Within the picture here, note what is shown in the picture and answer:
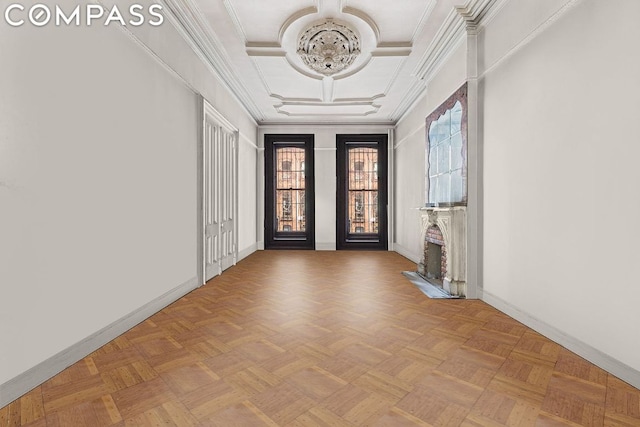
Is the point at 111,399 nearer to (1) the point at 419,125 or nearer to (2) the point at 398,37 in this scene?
(2) the point at 398,37

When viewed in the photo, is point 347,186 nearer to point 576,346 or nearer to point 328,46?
point 328,46

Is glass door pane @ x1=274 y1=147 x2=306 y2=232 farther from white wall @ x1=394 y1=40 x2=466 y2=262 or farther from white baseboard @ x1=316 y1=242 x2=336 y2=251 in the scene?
white wall @ x1=394 y1=40 x2=466 y2=262

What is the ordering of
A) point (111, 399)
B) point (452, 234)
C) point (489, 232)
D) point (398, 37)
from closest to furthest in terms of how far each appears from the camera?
point (111, 399) < point (489, 232) < point (452, 234) < point (398, 37)

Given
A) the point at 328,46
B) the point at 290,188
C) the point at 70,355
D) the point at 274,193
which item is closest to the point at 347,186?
the point at 290,188

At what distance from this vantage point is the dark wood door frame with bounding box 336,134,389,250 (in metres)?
7.72

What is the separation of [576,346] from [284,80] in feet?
16.6

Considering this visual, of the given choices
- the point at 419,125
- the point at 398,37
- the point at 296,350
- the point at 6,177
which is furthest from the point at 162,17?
the point at 419,125

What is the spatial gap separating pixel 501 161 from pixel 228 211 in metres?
3.98

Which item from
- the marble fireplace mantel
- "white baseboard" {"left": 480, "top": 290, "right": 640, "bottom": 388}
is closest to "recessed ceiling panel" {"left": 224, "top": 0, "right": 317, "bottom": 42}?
the marble fireplace mantel

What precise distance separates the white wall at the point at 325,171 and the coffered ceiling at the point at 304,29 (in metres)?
1.24

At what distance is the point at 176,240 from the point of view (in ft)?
11.1

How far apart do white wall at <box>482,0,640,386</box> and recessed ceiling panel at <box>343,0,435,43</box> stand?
2.58 feet

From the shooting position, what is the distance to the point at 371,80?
17.5 ft

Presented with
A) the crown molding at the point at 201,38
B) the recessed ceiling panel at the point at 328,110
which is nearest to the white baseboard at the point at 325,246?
the recessed ceiling panel at the point at 328,110
